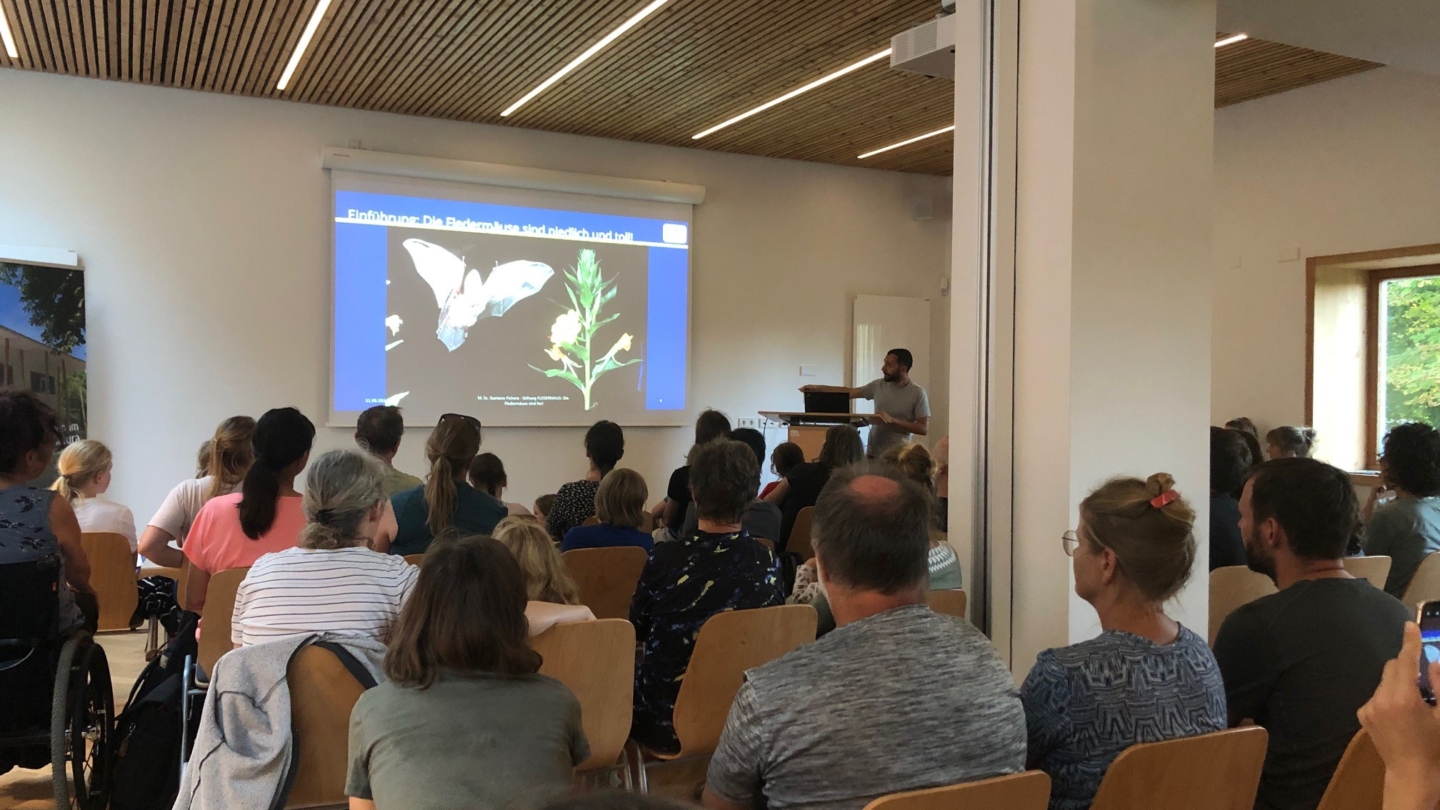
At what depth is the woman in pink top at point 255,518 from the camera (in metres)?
2.91

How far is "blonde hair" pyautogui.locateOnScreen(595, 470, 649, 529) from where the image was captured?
11.8 feet

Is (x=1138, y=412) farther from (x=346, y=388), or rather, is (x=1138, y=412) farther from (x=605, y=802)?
(x=346, y=388)

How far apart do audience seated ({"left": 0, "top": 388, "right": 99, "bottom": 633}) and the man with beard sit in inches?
113

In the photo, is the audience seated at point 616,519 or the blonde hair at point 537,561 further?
the audience seated at point 616,519

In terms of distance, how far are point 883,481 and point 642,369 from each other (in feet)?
23.1

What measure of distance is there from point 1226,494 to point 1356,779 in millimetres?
2190

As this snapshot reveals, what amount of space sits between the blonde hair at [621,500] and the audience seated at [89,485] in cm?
199

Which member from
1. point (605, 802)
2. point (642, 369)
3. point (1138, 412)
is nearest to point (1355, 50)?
point (1138, 412)

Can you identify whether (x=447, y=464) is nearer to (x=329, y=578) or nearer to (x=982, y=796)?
(x=329, y=578)

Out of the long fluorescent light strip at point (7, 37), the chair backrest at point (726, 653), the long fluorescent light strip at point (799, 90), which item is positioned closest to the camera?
the chair backrest at point (726, 653)

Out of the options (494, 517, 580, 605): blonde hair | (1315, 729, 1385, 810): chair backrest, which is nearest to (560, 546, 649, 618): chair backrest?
(494, 517, 580, 605): blonde hair

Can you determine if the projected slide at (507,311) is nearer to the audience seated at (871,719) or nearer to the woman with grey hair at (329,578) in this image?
the woman with grey hair at (329,578)

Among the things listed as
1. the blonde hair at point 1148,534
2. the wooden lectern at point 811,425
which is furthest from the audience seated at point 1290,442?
the blonde hair at point 1148,534

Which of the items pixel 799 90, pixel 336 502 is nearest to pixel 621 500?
pixel 336 502
